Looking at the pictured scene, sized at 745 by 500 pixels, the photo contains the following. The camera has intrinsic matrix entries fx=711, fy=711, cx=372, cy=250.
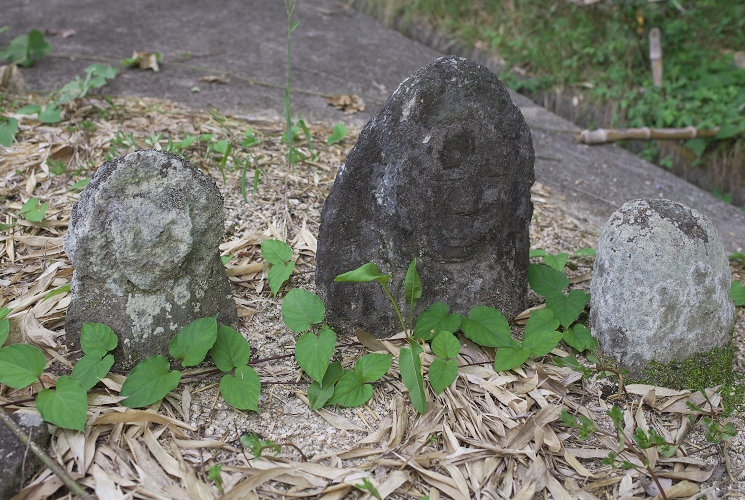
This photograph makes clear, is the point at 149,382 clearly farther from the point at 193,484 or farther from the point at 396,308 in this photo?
the point at 396,308

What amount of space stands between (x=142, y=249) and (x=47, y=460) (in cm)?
61

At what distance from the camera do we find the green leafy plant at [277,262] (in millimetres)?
2486

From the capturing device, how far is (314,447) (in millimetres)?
1998

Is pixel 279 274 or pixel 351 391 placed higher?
pixel 279 274

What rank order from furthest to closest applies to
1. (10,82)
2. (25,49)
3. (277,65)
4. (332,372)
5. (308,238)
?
(277,65) → (25,49) → (10,82) → (308,238) → (332,372)

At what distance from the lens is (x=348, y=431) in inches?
81.7

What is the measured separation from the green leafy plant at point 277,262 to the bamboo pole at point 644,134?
9.05 feet

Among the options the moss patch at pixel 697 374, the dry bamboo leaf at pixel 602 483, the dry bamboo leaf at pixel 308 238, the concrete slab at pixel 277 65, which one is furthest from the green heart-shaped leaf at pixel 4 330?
the concrete slab at pixel 277 65

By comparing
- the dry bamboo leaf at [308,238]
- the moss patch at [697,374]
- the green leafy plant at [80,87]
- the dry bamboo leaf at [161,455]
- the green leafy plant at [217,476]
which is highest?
the green leafy plant at [80,87]

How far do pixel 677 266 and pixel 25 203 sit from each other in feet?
8.41

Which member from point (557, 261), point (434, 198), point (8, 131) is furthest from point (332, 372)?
point (8, 131)

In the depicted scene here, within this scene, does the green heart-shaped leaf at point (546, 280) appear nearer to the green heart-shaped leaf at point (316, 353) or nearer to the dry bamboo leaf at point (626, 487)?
the dry bamboo leaf at point (626, 487)

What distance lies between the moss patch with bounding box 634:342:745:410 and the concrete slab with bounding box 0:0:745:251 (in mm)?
1435

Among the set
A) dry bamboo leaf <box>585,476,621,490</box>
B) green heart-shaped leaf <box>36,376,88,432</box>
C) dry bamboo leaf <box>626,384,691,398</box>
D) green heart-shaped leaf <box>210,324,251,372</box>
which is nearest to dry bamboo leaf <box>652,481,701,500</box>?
dry bamboo leaf <box>585,476,621,490</box>
